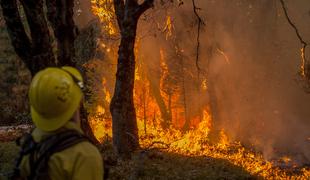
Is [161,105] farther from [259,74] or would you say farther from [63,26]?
[63,26]

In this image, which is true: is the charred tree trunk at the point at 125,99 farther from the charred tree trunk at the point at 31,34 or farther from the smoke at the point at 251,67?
the smoke at the point at 251,67

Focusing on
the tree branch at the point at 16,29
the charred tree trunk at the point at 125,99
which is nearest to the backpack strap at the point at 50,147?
the tree branch at the point at 16,29

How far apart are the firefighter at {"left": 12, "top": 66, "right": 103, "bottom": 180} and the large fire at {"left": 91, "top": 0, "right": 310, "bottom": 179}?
13.4 metres

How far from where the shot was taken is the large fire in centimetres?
1714

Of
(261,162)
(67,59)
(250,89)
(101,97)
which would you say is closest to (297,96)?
(250,89)

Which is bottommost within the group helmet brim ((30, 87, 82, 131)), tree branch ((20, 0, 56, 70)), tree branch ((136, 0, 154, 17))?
helmet brim ((30, 87, 82, 131))

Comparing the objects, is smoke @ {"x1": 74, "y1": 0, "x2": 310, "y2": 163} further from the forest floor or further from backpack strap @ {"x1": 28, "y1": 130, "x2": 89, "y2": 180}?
backpack strap @ {"x1": 28, "y1": 130, "x2": 89, "y2": 180}

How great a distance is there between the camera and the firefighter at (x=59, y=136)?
2145 millimetres

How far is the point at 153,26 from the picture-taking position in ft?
75.0

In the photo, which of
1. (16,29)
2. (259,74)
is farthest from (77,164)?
(259,74)

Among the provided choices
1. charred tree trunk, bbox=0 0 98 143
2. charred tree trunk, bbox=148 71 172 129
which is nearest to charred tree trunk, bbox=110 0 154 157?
charred tree trunk, bbox=0 0 98 143

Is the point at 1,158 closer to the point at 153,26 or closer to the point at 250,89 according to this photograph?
the point at 153,26

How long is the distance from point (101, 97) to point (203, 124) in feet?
19.5

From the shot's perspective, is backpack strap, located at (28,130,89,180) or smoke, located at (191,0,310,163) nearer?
Result: backpack strap, located at (28,130,89,180)
